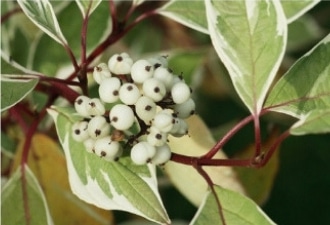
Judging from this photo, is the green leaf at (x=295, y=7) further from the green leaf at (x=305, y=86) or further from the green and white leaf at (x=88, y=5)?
the green and white leaf at (x=88, y=5)

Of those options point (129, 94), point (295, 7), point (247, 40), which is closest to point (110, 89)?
point (129, 94)

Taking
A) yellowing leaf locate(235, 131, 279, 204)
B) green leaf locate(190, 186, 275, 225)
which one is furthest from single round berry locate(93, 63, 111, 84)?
yellowing leaf locate(235, 131, 279, 204)

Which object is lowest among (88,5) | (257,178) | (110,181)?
(257,178)

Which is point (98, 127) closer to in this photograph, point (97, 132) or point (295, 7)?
point (97, 132)

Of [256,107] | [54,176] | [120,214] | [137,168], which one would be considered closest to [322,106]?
[256,107]

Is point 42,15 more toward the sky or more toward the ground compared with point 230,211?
more toward the sky

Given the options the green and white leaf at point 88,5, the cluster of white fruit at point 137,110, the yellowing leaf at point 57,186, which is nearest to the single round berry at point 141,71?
the cluster of white fruit at point 137,110

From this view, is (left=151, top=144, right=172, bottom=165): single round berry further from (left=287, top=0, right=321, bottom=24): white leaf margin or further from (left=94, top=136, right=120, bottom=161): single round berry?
(left=287, top=0, right=321, bottom=24): white leaf margin
